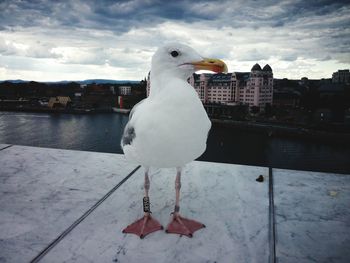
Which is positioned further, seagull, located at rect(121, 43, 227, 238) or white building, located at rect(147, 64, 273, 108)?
white building, located at rect(147, 64, 273, 108)

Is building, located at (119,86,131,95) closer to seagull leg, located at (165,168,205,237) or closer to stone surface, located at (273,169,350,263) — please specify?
stone surface, located at (273,169,350,263)

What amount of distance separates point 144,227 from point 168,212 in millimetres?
359

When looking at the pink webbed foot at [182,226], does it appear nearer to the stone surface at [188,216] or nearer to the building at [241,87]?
the stone surface at [188,216]

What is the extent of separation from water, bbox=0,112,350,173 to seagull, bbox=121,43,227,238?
76.1 ft

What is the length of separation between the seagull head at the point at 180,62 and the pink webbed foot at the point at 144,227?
1015mm

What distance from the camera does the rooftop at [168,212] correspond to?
154cm

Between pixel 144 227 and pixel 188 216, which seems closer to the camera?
pixel 144 227

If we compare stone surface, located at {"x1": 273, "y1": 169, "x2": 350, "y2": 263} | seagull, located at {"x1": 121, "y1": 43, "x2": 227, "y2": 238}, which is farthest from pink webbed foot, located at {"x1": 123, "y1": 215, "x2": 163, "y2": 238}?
stone surface, located at {"x1": 273, "y1": 169, "x2": 350, "y2": 263}

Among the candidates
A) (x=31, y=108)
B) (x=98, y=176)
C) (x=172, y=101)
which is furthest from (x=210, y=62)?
(x=31, y=108)

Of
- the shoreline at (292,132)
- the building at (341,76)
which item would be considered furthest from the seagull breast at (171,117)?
the building at (341,76)

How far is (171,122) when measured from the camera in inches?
63.2

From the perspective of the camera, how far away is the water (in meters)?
25.2

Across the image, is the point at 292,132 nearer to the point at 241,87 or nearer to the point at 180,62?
the point at 241,87

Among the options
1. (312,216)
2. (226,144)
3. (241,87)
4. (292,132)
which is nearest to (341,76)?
(241,87)
